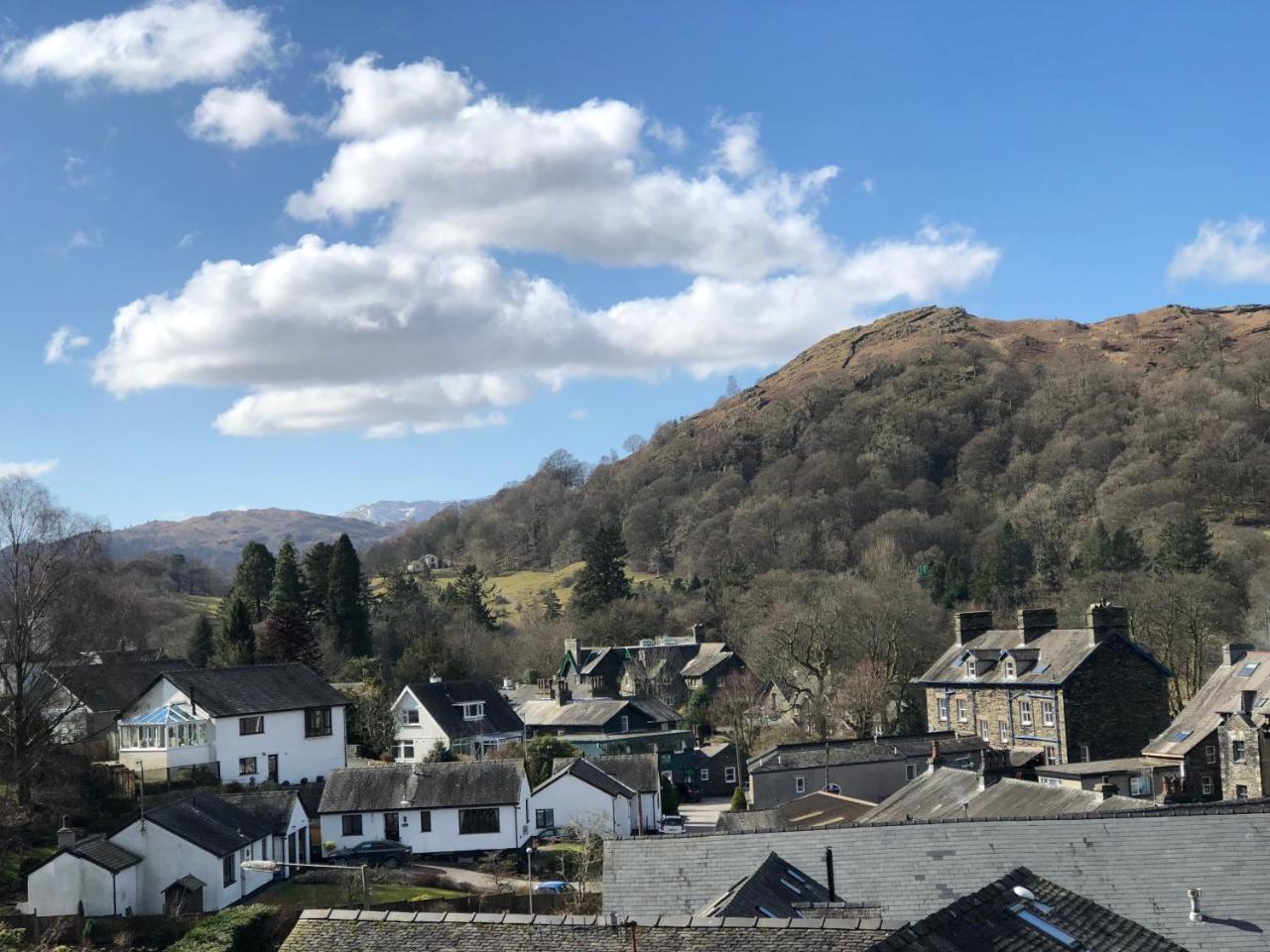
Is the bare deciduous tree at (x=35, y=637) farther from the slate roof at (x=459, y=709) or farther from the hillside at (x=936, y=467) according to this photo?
the hillside at (x=936, y=467)

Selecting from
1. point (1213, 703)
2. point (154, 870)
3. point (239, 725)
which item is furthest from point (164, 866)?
point (1213, 703)

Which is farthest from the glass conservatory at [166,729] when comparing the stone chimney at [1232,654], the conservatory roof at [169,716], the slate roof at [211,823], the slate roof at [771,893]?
the stone chimney at [1232,654]

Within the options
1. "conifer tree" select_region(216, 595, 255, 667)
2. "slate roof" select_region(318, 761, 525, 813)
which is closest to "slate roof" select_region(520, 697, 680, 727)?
"conifer tree" select_region(216, 595, 255, 667)

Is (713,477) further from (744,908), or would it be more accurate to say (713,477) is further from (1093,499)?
(744,908)

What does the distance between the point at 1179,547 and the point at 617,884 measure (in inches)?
2910

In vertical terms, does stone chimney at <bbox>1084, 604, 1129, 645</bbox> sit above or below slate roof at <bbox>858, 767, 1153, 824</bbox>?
above

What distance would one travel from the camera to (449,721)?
5816cm

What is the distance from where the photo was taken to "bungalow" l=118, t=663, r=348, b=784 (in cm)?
4622

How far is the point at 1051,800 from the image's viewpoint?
28.8 meters

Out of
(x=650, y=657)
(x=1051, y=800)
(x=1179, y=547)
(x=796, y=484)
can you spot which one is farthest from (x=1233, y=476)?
(x=1051, y=800)

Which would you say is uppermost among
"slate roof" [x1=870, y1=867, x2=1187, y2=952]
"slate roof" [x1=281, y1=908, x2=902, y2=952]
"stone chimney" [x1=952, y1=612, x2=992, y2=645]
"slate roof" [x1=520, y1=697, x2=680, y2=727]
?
"stone chimney" [x1=952, y1=612, x2=992, y2=645]

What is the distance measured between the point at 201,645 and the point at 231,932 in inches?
2044

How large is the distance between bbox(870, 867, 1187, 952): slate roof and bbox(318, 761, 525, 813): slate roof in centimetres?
3352

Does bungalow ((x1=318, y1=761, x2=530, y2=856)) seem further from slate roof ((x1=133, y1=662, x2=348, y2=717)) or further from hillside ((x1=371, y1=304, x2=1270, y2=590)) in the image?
hillside ((x1=371, y1=304, x2=1270, y2=590))
